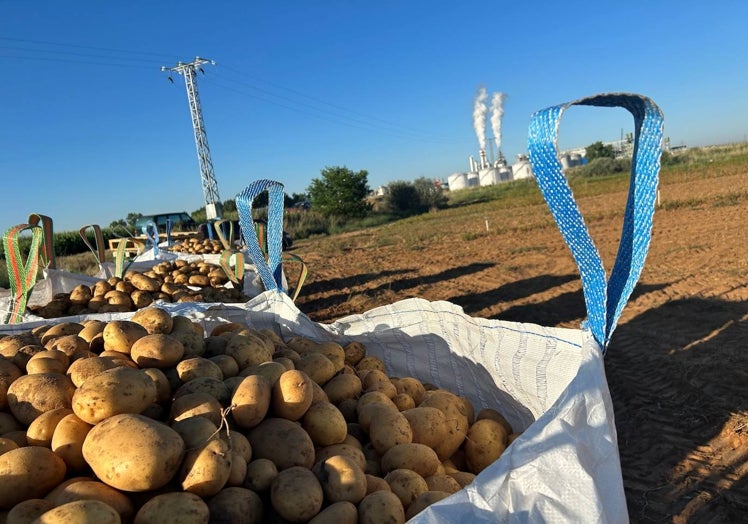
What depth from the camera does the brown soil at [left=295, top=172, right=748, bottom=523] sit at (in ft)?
9.41

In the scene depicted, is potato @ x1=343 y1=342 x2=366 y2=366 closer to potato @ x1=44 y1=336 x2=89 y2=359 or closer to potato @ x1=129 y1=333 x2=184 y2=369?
potato @ x1=129 y1=333 x2=184 y2=369

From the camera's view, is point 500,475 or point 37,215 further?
point 37,215

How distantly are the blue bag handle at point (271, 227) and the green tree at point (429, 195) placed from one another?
3143cm

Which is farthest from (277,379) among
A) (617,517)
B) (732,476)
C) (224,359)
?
(732,476)

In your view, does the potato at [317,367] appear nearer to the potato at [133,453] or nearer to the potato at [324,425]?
the potato at [324,425]

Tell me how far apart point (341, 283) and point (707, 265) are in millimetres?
6350

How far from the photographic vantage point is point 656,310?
5.87 m

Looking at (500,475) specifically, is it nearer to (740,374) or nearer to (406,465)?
(406,465)

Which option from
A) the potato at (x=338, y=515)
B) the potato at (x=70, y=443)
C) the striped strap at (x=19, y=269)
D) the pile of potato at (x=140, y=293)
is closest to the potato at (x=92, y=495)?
the potato at (x=70, y=443)

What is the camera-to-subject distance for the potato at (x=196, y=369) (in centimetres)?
188

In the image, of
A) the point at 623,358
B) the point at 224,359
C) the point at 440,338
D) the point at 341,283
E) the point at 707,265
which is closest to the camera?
the point at 224,359

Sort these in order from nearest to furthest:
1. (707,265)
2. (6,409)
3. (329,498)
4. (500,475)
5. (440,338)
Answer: (500,475)
(329,498)
(6,409)
(440,338)
(707,265)

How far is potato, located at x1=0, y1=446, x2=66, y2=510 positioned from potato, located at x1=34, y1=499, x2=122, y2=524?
22 centimetres

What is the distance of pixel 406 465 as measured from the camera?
1.75 meters
